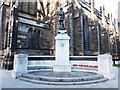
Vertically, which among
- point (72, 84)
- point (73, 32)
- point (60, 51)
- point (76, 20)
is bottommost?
point (72, 84)

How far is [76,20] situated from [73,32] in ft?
6.98

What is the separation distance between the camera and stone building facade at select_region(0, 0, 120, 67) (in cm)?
1639

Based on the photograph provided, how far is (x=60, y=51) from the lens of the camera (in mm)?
10547

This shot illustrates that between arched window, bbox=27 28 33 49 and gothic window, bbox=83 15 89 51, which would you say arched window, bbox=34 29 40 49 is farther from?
gothic window, bbox=83 15 89 51

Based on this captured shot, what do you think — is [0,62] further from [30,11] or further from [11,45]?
[30,11]

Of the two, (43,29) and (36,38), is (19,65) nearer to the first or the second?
(36,38)

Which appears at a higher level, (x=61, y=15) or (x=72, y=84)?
(x=61, y=15)

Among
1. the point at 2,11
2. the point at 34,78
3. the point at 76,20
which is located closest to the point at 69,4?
the point at 76,20

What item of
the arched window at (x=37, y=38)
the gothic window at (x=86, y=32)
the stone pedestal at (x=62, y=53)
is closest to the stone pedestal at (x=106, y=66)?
the stone pedestal at (x=62, y=53)

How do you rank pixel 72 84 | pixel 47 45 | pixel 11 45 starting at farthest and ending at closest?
pixel 47 45 → pixel 11 45 → pixel 72 84

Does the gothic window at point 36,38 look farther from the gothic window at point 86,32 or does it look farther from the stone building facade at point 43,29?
the gothic window at point 86,32

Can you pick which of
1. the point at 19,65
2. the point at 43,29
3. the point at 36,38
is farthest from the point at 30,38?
the point at 19,65

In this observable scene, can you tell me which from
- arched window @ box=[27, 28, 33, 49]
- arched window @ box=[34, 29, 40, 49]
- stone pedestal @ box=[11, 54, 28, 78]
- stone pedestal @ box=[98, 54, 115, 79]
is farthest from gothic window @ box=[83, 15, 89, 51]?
stone pedestal @ box=[11, 54, 28, 78]

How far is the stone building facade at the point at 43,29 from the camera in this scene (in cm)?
1639
